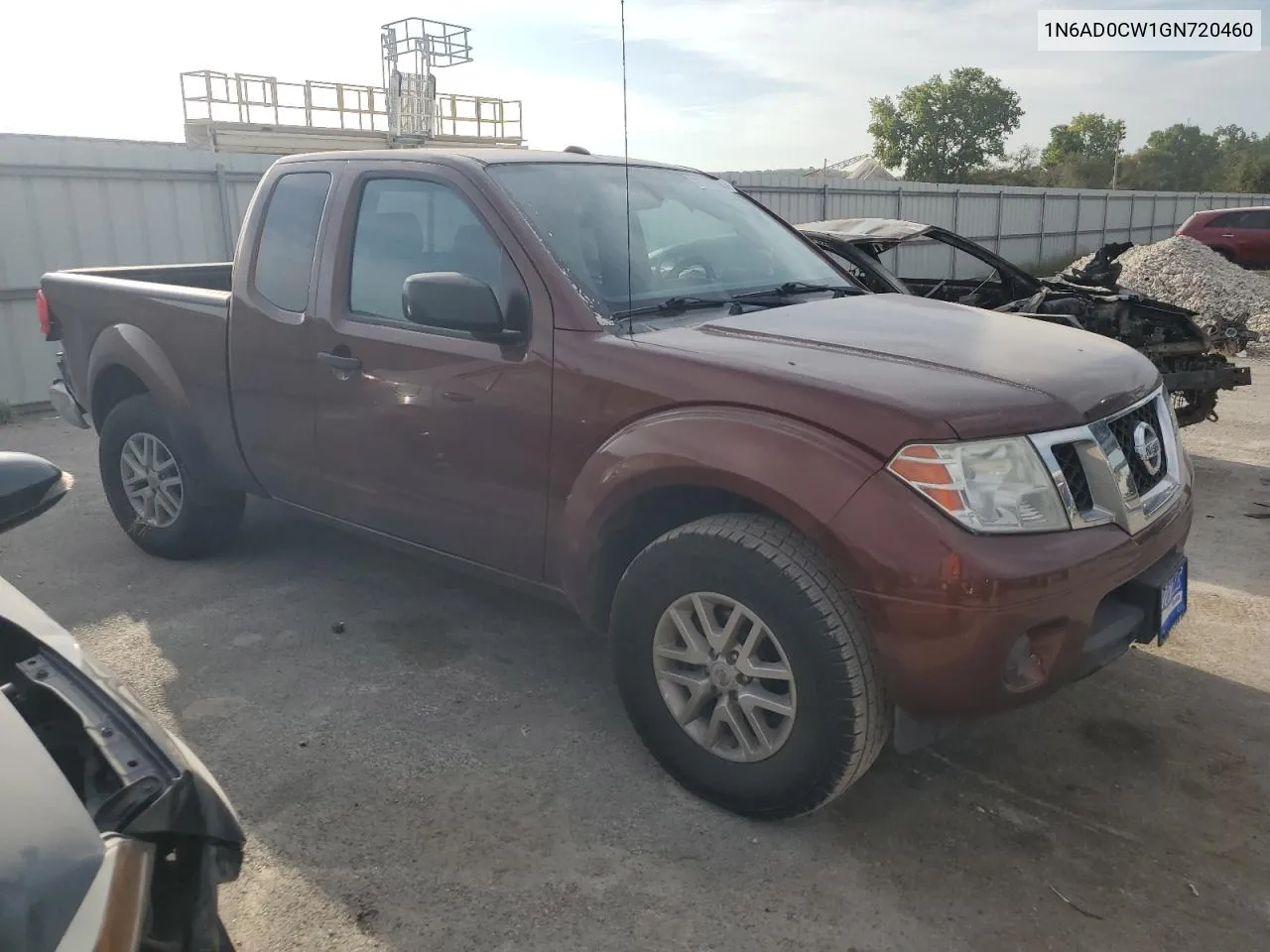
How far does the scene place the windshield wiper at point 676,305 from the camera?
10.3 feet

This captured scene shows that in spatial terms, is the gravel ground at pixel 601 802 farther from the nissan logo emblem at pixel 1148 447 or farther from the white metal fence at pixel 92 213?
the white metal fence at pixel 92 213

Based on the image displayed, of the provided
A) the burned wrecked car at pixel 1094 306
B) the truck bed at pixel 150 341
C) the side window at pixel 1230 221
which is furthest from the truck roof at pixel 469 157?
the side window at pixel 1230 221

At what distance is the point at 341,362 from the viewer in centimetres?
363

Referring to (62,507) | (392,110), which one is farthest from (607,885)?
(392,110)

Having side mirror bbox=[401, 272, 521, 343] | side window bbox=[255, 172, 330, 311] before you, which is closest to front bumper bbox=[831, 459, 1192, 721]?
side mirror bbox=[401, 272, 521, 343]

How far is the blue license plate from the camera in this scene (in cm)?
276

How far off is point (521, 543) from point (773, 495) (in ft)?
3.39

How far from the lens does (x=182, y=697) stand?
3.55m

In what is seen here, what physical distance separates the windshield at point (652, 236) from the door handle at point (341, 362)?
0.84 metres

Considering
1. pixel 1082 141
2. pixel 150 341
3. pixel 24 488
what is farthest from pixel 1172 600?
pixel 1082 141

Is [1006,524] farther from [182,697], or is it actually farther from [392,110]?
[392,110]

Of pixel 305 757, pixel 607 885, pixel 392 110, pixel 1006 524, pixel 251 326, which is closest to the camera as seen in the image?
pixel 1006 524

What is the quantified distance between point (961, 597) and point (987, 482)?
296mm

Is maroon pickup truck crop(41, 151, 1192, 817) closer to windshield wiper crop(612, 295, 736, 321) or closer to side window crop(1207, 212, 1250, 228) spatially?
windshield wiper crop(612, 295, 736, 321)
